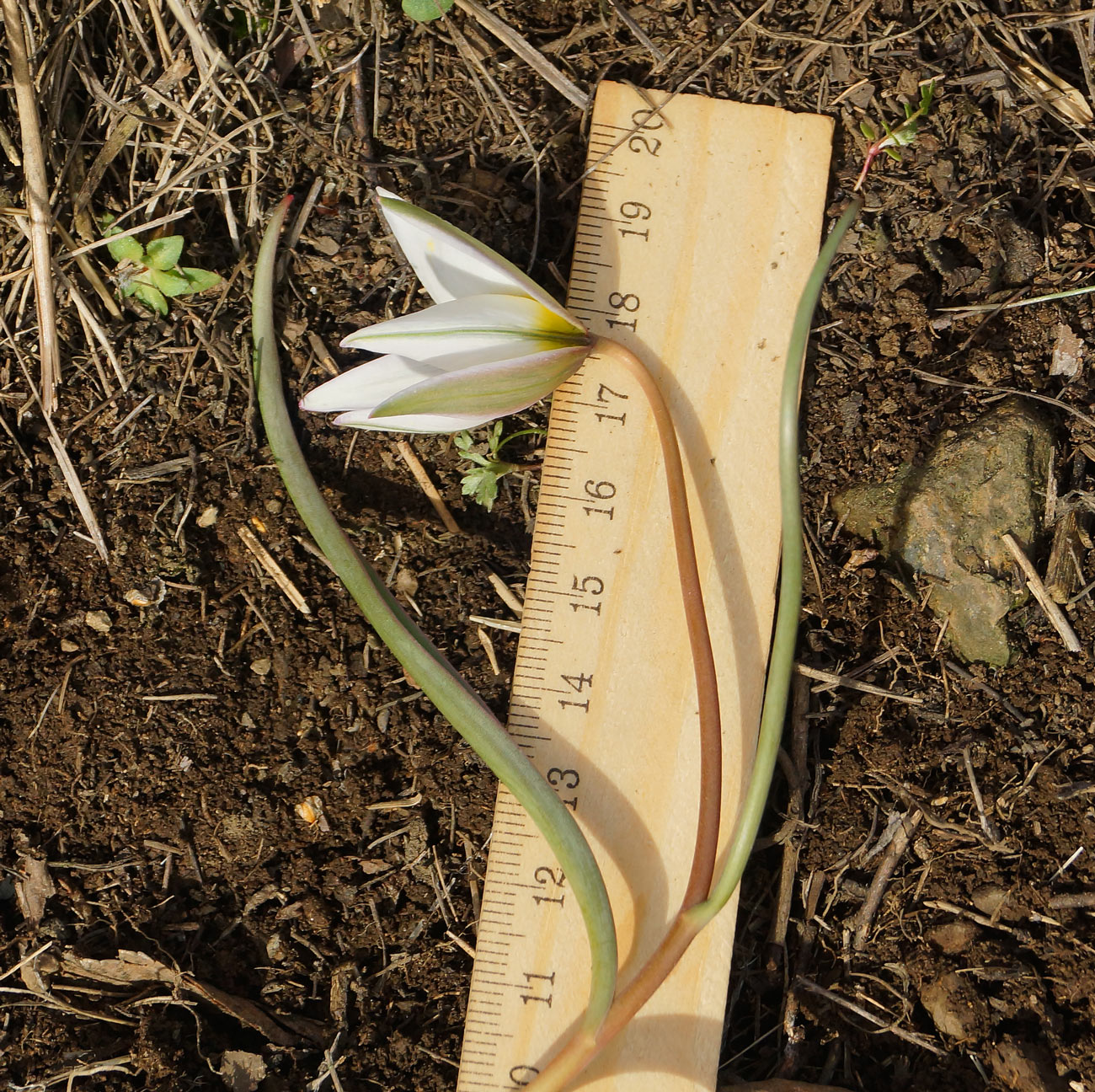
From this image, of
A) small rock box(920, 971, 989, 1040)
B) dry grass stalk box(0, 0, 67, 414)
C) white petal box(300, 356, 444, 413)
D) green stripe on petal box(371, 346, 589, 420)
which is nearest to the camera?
green stripe on petal box(371, 346, 589, 420)

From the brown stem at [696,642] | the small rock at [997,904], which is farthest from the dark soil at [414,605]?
the brown stem at [696,642]

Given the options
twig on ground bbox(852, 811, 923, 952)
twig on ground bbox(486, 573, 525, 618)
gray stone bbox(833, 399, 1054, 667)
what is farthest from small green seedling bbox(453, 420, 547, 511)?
twig on ground bbox(852, 811, 923, 952)

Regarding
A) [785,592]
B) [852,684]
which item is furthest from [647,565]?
[852,684]

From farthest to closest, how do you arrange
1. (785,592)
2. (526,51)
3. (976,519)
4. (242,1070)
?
(526,51), (976,519), (242,1070), (785,592)

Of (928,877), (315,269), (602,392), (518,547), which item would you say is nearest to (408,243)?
(315,269)

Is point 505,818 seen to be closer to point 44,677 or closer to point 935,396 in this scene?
point 44,677

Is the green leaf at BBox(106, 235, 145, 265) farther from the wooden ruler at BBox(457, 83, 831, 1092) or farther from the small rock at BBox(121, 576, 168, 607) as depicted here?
the wooden ruler at BBox(457, 83, 831, 1092)

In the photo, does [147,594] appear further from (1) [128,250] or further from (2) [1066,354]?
(2) [1066,354]

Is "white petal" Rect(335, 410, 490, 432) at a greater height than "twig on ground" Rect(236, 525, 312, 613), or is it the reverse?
"white petal" Rect(335, 410, 490, 432)
